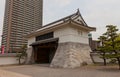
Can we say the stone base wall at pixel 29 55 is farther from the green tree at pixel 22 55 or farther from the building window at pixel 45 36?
the building window at pixel 45 36

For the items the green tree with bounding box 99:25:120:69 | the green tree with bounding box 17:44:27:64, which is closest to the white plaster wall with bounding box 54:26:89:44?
the green tree with bounding box 99:25:120:69

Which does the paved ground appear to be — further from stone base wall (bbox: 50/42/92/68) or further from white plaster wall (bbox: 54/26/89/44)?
white plaster wall (bbox: 54/26/89/44)

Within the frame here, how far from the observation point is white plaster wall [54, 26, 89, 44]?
13532 mm

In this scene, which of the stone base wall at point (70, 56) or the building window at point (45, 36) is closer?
the stone base wall at point (70, 56)

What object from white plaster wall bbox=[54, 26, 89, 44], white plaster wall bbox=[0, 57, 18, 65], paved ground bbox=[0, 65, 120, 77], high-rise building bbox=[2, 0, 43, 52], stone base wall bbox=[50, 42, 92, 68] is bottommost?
white plaster wall bbox=[0, 57, 18, 65]

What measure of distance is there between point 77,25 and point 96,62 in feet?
16.9

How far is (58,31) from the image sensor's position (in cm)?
1484

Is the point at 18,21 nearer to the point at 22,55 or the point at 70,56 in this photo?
the point at 22,55

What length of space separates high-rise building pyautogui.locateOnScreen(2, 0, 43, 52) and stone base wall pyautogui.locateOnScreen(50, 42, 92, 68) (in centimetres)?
2835

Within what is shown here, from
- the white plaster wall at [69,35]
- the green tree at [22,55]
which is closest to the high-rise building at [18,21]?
the green tree at [22,55]

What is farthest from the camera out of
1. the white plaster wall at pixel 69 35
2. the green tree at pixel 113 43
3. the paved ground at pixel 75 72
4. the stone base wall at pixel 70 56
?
the white plaster wall at pixel 69 35

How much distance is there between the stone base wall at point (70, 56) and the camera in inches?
492

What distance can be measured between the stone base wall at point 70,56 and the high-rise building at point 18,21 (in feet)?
93.0

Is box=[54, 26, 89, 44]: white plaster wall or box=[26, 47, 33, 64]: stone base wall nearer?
box=[54, 26, 89, 44]: white plaster wall
